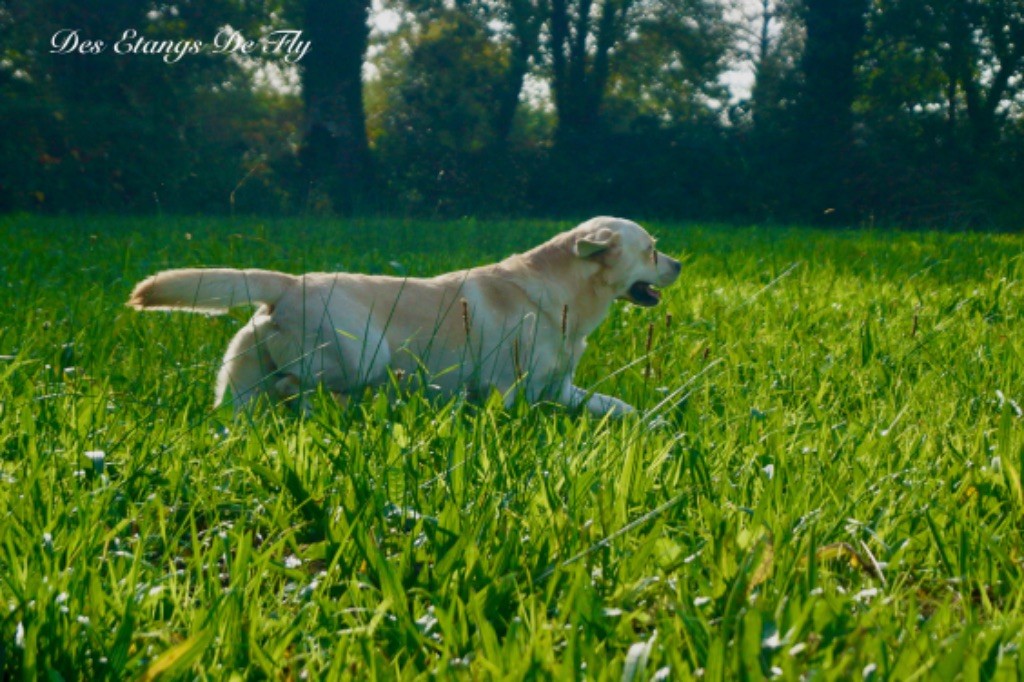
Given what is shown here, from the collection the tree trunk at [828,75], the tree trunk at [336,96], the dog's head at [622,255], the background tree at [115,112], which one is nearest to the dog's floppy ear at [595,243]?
the dog's head at [622,255]

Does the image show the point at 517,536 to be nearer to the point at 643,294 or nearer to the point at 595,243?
the point at 595,243

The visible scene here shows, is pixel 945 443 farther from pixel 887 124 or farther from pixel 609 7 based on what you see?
pixel 609 7

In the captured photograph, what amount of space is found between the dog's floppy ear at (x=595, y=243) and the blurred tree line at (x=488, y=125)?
16.3 m

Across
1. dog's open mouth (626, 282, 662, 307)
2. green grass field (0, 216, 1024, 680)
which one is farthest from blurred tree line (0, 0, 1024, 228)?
green grass field (0, 216, 1024, 680)

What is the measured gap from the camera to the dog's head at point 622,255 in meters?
5.29

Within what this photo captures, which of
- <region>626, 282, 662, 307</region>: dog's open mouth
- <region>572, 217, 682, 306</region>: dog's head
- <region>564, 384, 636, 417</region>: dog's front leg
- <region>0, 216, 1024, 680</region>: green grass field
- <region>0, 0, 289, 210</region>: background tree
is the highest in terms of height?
<region>0, 0, 289, 210</region>: background tree

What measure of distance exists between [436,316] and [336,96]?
2335 centimetres

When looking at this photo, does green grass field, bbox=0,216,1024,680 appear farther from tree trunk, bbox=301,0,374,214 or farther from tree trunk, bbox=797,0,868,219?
tree trunk, bbox=797,0,868,219

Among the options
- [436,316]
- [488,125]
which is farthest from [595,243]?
[488,125]

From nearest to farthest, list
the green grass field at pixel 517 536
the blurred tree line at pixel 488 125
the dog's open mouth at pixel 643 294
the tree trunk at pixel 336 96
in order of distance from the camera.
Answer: the green grass field at pixel 517 536, the dog's open mouth at pixel 643 294, the blurred tree line at pixel 488 125, the tree trunk at pixel 336 96

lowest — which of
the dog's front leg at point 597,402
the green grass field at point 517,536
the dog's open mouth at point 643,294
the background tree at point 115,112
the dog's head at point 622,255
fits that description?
the dog's front leg at point 597,402

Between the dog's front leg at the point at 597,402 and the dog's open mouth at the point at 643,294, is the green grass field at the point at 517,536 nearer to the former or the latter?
the dog's front leg at the point at 597,402

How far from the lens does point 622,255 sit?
535cm

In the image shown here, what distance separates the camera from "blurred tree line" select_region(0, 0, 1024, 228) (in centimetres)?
2284
